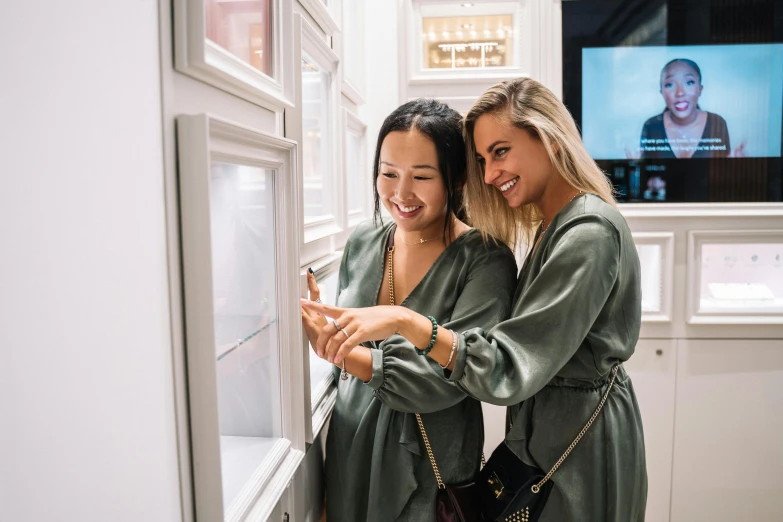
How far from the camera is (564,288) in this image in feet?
3.58

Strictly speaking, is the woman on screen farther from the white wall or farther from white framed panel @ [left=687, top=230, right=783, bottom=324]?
the white wall

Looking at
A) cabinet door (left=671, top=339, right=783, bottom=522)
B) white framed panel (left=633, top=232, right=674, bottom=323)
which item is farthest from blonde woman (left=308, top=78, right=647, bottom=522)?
cabinet door (left=671, top=339, right=783, bottom=522)

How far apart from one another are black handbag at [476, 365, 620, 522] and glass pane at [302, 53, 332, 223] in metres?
0.70

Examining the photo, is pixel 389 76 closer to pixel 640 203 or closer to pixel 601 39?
pixel 601 39

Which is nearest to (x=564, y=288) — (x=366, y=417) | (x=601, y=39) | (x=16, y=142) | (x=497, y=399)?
(x=497, y=399)

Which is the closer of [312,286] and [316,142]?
[312,286]

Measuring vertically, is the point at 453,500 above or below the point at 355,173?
below

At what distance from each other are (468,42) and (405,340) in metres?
1.92

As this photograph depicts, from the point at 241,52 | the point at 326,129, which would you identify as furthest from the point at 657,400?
the point at 241,52

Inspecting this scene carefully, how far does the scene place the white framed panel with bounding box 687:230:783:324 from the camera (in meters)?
2.57

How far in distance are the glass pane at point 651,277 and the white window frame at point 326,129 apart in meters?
1.57

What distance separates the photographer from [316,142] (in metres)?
1.58

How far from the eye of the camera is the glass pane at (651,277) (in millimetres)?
2600

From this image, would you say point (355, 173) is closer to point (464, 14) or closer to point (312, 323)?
point (464, 14)
